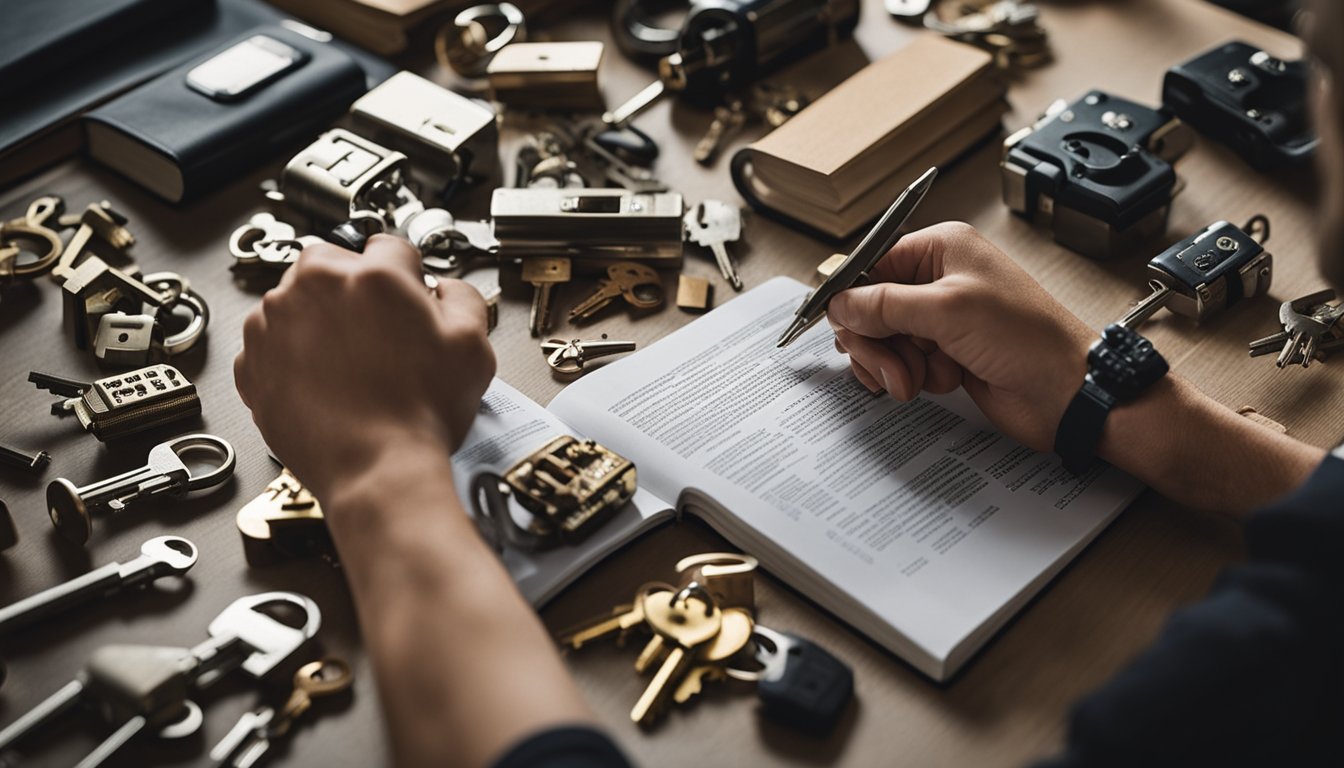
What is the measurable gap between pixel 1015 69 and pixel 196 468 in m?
1.17

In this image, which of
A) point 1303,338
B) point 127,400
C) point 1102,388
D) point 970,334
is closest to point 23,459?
point 127,400

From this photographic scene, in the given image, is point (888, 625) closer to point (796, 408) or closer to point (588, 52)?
point (796, 408)

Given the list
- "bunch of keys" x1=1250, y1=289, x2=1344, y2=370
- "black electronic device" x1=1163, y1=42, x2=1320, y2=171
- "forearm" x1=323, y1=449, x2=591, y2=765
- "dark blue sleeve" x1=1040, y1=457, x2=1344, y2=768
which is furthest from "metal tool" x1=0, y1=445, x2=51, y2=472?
"black electronic device" x1=1163, y1=42, x2=1320, y2=171

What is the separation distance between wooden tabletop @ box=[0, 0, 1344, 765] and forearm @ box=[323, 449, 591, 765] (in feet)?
0.10

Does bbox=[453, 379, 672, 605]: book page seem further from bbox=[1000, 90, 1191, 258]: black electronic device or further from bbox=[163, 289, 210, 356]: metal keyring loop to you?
bbox=[1000, 90, 1191, 258]: black electronic device

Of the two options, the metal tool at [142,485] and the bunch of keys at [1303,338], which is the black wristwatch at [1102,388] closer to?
the bunch of keys at [1303,338]

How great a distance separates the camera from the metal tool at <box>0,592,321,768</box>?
33.8 inches

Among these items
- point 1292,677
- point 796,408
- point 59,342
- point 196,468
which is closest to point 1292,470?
point 1292,677

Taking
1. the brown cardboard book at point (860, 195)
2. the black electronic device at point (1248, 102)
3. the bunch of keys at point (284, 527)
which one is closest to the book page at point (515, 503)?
the bunch of keys at point (284, 527)

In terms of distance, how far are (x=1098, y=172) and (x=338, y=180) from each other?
83cm

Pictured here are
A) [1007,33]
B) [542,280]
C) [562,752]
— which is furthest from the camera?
[1007,33]

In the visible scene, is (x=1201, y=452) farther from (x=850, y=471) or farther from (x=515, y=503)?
(x=515, y=503)

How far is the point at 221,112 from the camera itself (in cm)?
143

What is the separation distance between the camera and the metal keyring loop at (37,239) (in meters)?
Result: 1.32
